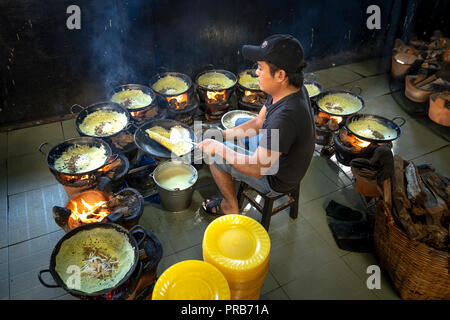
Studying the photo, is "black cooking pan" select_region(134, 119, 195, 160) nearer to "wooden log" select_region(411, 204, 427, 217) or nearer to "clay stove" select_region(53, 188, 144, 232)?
"clay stove" select_region(53, 188, 144, 232)

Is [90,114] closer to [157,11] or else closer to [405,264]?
[157,11]

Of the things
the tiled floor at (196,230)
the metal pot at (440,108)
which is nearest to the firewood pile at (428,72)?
the metal pot at (440,108)

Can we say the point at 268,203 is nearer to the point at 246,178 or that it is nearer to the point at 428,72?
the point at 246,178

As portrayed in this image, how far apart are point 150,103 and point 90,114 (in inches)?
35.2

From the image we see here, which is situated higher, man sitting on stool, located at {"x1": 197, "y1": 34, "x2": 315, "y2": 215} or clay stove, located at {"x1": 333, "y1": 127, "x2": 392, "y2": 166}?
man sitting on stool, located at {"x1": 197, "y1": 34, "x2": 315, "y2": 215}

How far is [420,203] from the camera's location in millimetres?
3158

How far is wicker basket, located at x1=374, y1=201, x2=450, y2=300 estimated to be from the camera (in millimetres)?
2789

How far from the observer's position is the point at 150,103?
482 centimetres

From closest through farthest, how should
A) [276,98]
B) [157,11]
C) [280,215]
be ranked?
[276,98] < [280,215] < [157,11]

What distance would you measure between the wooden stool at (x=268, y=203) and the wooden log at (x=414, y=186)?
1177 mm

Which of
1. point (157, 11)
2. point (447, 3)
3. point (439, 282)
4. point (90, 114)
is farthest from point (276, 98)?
point (447, 3)

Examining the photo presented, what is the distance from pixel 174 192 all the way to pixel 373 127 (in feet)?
10.9

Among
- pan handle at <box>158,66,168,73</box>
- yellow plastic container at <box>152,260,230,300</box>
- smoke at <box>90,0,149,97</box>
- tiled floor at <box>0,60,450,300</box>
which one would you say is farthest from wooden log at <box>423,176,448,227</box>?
smoke at <box>90,0,149,97</box>

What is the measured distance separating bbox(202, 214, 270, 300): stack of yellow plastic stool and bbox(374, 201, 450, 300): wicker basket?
4.52 ft
